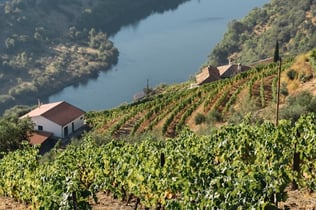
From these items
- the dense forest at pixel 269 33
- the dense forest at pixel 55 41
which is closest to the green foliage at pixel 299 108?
the dense forest at pixel 269 33

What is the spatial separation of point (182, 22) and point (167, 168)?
150372mm

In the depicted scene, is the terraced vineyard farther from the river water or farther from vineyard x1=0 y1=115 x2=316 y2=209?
the river water

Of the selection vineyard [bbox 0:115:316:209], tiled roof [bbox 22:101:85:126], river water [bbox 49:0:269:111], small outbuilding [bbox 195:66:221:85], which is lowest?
vineyard [bbox 0:115:316:209]

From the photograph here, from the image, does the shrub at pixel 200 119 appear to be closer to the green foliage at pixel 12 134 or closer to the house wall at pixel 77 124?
the green foliage at pixel 12 134

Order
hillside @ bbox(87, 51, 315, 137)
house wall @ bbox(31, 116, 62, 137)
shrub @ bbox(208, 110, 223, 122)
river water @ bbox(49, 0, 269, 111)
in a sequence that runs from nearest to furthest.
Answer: shrub @ bbox(208, 110, 223, 122), hillside @ bbox(87, 51, 315, 137), house wall @ bbox(31, 116, 62, 137), river water @ bbox(49, 0, 269, 111)

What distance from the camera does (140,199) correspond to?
52.9 ft

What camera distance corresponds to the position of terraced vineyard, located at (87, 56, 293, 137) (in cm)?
4497

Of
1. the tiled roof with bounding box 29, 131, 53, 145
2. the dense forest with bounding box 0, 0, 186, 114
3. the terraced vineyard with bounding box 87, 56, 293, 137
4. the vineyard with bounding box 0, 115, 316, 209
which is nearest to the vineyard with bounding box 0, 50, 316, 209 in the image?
the vineyard with bounding box 0, 115, 316, 209

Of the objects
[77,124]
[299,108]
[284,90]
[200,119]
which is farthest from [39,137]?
[299,108]

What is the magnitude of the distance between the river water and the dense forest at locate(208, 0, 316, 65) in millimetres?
7383

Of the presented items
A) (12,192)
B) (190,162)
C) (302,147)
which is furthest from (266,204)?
(12,192)

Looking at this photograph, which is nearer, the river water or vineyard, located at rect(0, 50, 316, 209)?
vineyard, located at rect(0, 50, 316, 209)

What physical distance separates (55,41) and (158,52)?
36028 millimetres

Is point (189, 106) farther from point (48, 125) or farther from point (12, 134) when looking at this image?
point (48, 125)
